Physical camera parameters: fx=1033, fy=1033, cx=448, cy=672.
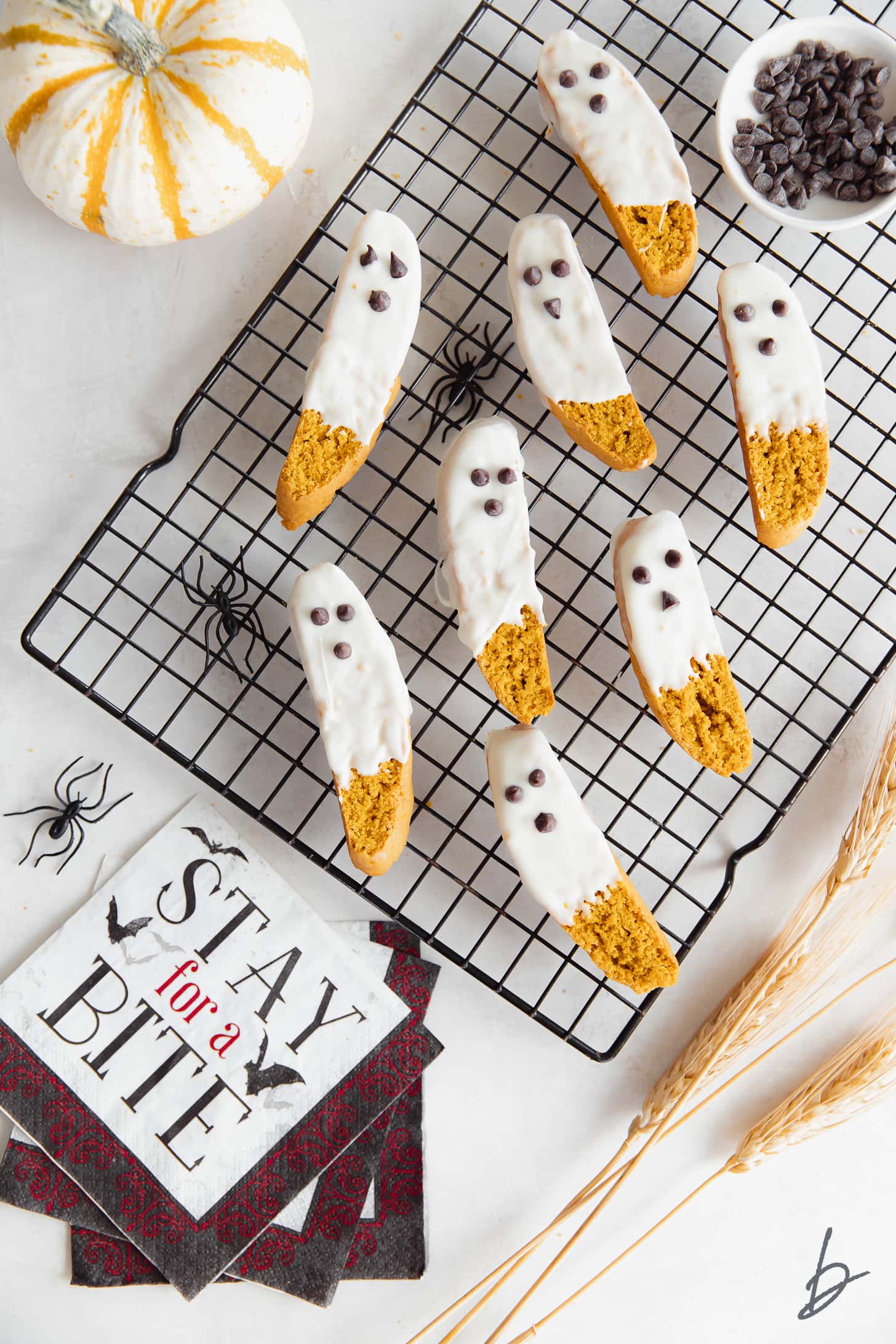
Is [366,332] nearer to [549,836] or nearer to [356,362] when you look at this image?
Answer: [356,362]

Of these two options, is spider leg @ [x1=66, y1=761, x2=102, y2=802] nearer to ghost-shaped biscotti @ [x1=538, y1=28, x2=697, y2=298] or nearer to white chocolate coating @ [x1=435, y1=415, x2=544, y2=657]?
white chocolate coating @ [x1=435, y1=415, x2=544, y2=657]

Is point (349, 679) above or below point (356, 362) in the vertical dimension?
below

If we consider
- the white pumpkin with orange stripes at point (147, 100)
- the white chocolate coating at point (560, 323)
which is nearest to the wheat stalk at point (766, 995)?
the white chocolate coating at point (560, 323)

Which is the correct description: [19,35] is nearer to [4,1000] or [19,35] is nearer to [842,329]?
[842,329]

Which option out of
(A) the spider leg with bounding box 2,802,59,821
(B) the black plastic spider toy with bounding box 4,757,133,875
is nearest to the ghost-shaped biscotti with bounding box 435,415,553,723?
(B) the black plastic spider toy with bounding box 4,757,133,875

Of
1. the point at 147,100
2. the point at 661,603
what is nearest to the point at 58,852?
the point at 661,603

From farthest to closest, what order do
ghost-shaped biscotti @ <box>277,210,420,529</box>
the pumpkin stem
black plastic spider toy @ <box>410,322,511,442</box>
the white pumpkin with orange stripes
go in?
black plastic spider toy @ <box>410,322,511,442</box> < ghost-shaped biscotti @ <box>277,210,420,529</box> < the white pumpkin with orange stripes < the pumpkin stem
